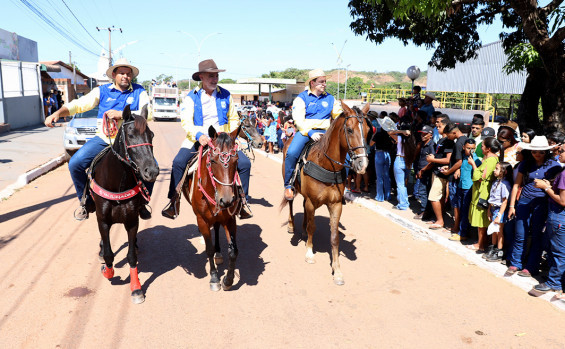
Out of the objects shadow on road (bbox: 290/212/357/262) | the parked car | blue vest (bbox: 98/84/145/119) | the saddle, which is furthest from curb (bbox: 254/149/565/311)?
the parked car

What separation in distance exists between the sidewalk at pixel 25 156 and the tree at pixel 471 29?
10302mm

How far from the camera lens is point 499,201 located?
5.80 meters

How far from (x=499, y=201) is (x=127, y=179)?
525 centimetres

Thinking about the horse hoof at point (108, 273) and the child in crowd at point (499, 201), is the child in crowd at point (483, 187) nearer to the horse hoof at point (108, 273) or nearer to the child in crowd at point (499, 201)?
the child in crowd at point (499, 201)

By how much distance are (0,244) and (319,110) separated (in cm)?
570

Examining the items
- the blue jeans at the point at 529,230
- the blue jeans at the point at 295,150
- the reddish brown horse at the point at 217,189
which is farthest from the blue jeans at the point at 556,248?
the reddish brown horse at the point at 217,189

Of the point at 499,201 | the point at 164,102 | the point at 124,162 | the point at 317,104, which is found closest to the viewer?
the point at 124,162

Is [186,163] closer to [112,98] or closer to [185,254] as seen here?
[112,98]

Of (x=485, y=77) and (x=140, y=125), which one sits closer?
(x=140, y=125)

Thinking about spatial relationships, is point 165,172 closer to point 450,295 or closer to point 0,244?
point 0,244

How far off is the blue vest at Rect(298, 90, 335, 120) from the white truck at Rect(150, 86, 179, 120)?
3354cm

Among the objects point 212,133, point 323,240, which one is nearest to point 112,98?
point 212,133

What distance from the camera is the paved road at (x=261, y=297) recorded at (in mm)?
4117

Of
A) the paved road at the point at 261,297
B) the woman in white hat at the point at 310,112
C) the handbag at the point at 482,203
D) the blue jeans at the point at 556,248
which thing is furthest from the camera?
the woman in white hat at the point at 310,112
